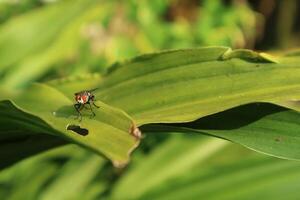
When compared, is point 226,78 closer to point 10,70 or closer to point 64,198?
point 64,198

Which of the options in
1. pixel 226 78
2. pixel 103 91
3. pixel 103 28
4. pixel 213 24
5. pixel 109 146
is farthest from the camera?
pixel 213 24

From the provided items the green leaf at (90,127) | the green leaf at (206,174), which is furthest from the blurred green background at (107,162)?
the green leaf at (90,127)

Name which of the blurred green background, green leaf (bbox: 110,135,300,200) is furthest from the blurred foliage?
green leaf (bbox: 110,135,300,200)

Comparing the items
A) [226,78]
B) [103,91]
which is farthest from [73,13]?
[226,78]

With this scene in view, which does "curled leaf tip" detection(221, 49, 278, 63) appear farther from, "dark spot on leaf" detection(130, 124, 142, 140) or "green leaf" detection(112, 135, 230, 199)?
"green leaf" detection(112, 135, 230, 199)

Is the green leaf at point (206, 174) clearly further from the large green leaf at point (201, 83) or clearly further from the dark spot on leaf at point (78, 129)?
the dark spot on leaf at point (78, 129)

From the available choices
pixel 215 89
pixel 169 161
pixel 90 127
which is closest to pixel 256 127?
pixel 215 89

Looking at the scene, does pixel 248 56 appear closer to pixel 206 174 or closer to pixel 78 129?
pixel 78 129
